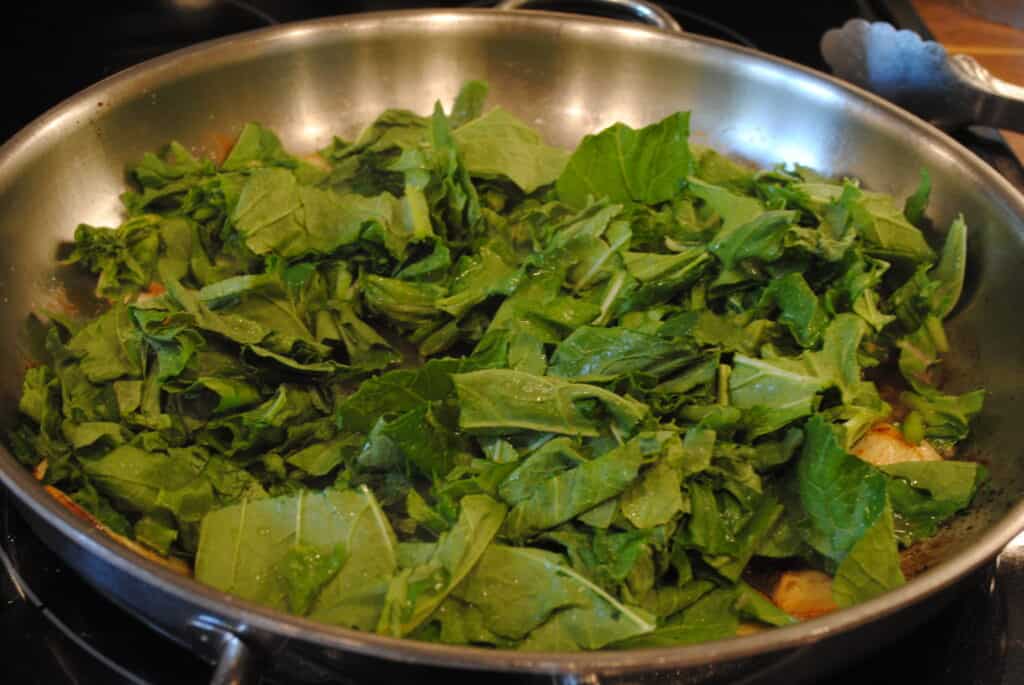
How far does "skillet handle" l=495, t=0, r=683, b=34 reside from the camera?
5.35 ft

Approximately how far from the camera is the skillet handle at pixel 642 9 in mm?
1631

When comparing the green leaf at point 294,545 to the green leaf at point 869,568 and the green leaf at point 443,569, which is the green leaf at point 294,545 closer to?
the green leaf at point 443,569

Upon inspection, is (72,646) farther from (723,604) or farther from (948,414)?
(948,414)

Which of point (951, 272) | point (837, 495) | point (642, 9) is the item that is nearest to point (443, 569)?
point (837, 495)

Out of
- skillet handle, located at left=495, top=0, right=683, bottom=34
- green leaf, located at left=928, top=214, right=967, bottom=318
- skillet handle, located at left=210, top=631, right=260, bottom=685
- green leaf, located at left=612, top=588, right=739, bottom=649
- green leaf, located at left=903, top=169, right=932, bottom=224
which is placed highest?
skillet handle, located at left=495, top=0, right=683, bottom=34

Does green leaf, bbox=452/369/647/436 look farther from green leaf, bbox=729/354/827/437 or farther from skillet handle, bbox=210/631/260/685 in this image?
skillet handle, bbox=210/631/260/685

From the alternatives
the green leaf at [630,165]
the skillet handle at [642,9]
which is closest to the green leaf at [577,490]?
the green leaf at [630,165]

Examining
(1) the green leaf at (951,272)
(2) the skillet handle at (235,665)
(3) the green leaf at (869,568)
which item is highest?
(1) the green leaf at (951,272)

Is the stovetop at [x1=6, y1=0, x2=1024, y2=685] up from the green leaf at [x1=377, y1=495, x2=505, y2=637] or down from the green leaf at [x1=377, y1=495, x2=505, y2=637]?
down

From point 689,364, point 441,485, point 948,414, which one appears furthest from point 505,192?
point 948,414

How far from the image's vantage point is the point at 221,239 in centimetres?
133

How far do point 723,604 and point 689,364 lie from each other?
0.98ft

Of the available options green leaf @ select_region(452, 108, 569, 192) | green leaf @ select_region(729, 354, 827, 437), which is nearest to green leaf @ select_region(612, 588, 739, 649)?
green leaf @ select_region(729, 354, 827, 437)

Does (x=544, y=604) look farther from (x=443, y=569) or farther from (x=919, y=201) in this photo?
(x=919, y=201)
